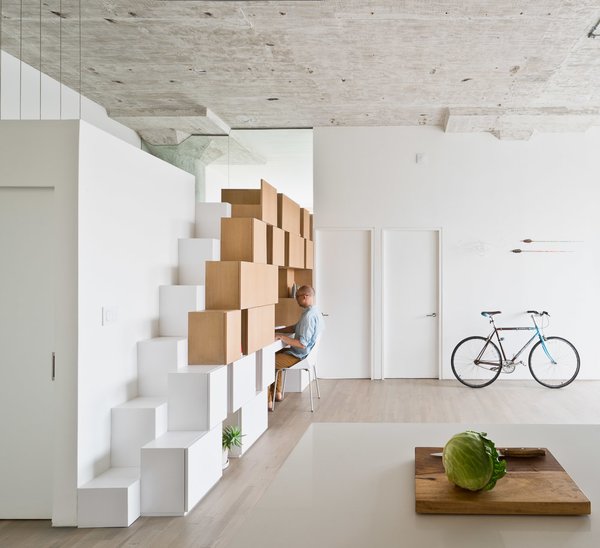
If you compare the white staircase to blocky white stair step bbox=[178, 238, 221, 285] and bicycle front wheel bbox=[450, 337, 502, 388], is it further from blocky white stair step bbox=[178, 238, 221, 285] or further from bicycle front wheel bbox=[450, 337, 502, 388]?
bicycle front wheel bbox=[450, 337, 502, 388]

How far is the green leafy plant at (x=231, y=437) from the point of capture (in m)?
4.59

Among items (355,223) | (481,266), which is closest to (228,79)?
(355,223)

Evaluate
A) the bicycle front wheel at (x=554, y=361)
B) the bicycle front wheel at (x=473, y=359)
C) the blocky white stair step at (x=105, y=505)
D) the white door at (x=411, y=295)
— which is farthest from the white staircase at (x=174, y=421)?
the bicycle front wheel at (x=554, y=361)

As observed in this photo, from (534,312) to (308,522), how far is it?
291 inches

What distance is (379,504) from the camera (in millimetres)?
1274

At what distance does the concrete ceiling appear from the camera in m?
4.66

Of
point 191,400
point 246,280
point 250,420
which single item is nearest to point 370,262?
point 246,280

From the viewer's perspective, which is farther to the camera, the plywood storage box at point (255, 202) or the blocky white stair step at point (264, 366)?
the plywood storage box at point (255, 202)

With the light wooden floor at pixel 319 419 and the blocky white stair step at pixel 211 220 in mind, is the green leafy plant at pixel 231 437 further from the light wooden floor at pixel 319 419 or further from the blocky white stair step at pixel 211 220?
the blocky white stair step at pixel 211 220

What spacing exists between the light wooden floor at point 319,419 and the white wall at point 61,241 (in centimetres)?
30

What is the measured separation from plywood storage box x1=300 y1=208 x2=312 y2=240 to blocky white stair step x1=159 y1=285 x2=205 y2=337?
135 inches

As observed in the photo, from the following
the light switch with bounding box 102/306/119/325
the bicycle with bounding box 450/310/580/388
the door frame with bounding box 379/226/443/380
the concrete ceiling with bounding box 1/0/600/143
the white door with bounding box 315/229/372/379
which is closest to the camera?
the light switch with bounding box 102/306/119/325

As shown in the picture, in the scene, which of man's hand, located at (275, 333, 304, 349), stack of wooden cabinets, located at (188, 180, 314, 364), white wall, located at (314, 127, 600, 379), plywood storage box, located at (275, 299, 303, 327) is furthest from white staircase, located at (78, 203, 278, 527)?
white wall, located at (314, 127, 600, 379)

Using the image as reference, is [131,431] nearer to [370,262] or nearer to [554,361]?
[370,262]
